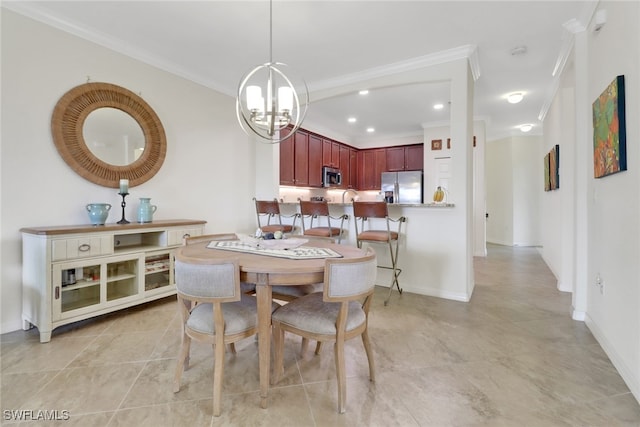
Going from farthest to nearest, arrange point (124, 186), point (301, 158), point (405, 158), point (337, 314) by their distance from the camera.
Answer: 1. point (405, 158)
2. point (301, 158)
3. point (124, 186)
4. point (337, 314)

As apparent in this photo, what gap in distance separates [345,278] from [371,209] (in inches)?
67.2

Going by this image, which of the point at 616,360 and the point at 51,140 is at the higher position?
the point at 51,140

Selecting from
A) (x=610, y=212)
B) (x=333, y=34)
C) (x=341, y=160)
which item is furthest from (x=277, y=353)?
(x=341, y=160)

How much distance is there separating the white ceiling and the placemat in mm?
1994

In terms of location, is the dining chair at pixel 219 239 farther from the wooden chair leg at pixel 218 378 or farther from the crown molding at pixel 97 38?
the crown molding at pixel 97 38

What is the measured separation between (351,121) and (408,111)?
45.8 inches

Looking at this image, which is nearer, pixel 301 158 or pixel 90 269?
pixel 90 269

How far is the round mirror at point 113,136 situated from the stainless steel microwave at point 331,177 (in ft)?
11.8

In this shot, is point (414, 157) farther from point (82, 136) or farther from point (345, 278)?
point (82, 136)

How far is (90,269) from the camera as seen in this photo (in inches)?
100

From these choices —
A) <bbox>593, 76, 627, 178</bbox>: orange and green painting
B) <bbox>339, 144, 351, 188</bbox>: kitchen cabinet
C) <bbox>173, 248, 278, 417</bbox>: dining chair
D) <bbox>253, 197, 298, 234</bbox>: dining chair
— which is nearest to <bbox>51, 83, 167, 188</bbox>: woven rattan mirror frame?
<bbox>253, 197, 298, 234</bbox>: dining chair

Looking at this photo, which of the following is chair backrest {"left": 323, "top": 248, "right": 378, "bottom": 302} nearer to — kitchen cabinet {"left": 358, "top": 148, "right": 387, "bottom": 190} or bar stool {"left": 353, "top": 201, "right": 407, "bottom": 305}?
bar stool {"left": 353, "top": 201, "right": 407, "bottom": 305}

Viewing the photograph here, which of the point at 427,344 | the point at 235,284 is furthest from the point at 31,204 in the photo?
the point at 427,344

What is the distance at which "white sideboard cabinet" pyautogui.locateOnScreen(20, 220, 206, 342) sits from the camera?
2219 millimetres
